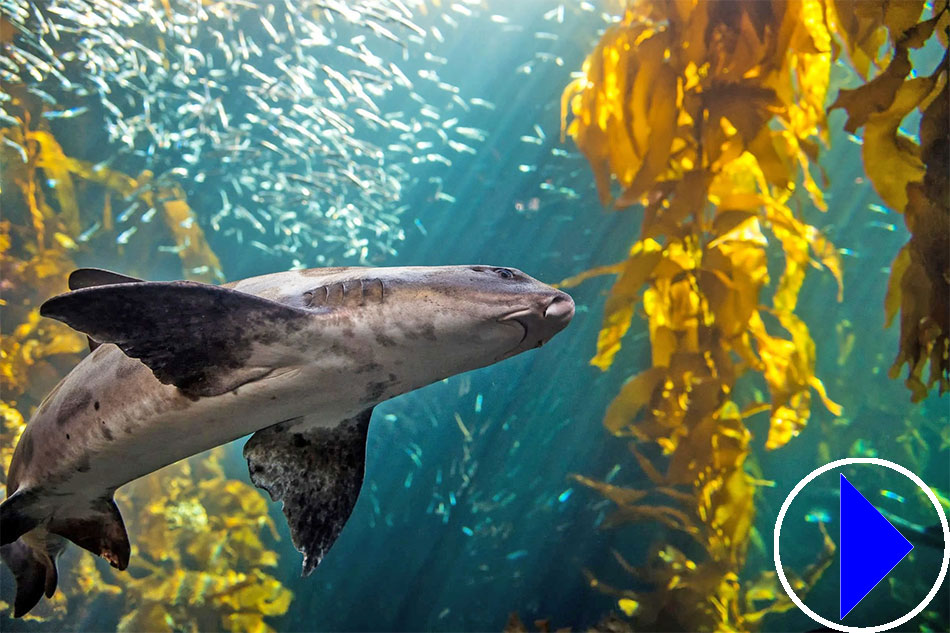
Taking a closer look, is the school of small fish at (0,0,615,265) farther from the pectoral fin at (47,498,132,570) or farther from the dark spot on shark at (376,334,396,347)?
the dark spot on shark at (376,334,396,347)

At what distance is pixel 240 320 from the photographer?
1.90 meters

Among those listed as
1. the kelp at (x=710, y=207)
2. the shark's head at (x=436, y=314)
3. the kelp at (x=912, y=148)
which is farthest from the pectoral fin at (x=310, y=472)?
the kelp at (x=912, y=148)

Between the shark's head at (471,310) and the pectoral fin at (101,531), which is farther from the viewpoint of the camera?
the pectoral fin at (101,531)

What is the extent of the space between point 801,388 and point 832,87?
945 centimetres

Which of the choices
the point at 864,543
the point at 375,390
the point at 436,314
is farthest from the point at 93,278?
the point at 864,543

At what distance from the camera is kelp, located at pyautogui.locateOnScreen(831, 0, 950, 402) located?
304 centimetres

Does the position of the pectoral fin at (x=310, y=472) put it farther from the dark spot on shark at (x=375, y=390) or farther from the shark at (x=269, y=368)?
the dark spot on shark at (x=375, y=390)

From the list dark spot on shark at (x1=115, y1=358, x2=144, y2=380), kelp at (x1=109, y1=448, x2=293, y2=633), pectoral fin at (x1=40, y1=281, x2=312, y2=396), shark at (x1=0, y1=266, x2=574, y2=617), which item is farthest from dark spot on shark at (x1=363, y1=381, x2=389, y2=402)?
kelp at (x1=109, y1=448, x2=293, y2=633)

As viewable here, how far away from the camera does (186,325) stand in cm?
189

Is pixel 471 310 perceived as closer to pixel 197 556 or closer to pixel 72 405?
pixel 72 405

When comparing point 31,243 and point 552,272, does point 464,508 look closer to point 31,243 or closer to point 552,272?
point 552,272

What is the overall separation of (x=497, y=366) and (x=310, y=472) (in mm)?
10391

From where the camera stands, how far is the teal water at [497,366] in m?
11.4

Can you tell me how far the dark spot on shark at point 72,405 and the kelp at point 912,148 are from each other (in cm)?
415
